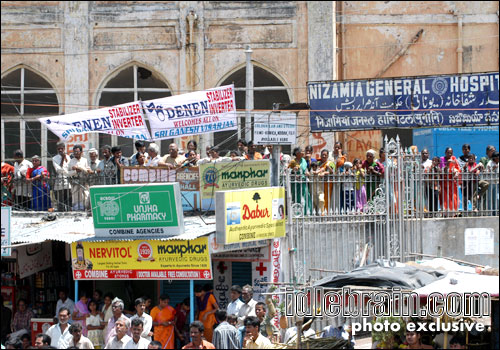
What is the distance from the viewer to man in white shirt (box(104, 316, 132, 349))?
1239 centimetres

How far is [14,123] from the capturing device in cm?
2370

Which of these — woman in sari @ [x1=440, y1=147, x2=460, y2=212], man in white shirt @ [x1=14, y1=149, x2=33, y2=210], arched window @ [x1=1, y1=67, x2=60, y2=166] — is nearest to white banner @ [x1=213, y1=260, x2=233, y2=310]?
man in white shirt @ [x1=14, y1=149, x2=33, y2=210]

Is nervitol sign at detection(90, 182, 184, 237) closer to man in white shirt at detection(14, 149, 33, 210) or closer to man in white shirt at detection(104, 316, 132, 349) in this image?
man in white shirt at detection(104, 316, 132, 349)

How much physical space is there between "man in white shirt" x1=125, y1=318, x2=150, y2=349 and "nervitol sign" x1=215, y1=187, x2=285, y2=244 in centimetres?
264

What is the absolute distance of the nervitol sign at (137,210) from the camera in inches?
575

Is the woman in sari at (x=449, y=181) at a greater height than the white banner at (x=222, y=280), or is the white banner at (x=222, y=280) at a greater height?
the woman in sari at (x=449, y=181)

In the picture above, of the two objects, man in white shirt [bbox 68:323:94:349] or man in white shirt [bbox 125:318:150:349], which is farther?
man in white shirt [bbox 68:323:94:349]

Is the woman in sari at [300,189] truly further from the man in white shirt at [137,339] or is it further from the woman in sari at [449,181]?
the man in white shirt at [137,339]

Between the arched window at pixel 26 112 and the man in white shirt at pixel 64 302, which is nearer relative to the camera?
the man in white shirt at pixel 64 302

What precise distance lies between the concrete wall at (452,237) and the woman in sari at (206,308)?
201 inches

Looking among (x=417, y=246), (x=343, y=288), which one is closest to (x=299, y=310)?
(x=343, y=288)

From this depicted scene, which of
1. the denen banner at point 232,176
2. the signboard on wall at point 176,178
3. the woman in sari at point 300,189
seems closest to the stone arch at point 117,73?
the signboard on wall at point 176,178

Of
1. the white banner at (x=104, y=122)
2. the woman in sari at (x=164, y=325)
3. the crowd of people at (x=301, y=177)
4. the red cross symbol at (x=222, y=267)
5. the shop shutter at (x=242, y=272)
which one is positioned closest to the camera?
the woman in sari at (x=164, y=325)

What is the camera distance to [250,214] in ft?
49.2
